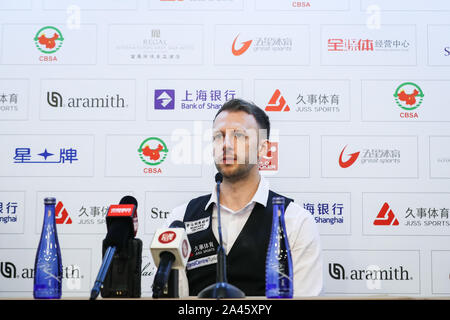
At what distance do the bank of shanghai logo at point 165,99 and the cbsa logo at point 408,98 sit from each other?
1.21 metres

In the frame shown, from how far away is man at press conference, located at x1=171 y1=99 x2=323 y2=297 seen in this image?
2.30m

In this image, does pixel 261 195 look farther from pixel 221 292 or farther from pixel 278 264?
pixel 221 292

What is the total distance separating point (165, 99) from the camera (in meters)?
2.97

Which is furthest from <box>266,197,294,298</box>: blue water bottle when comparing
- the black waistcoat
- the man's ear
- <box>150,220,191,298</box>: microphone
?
the man's ear

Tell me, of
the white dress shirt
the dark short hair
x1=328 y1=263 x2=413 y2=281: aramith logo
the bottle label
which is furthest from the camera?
x1=328 y1=263 x2=413 y2=281: aramith logo

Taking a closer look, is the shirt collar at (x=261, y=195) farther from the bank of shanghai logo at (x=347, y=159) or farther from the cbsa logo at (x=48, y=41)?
the cbsa logo at (x=48, y=41)

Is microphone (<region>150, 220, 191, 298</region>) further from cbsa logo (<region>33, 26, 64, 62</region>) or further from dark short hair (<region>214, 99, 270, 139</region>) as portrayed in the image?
cbsa logo (<region>33, 26, 64, 62</region>)

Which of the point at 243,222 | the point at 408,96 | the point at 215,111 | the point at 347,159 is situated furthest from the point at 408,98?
the point at 243,222

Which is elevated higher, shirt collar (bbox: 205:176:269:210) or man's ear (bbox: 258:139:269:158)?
man's ear (bbox: 258:139:269:158)

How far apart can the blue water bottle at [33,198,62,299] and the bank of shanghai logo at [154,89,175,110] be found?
140 cm

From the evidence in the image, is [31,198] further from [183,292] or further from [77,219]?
[183,292]

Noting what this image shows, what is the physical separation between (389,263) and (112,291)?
1.75 m

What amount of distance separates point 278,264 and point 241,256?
0.81 meters
